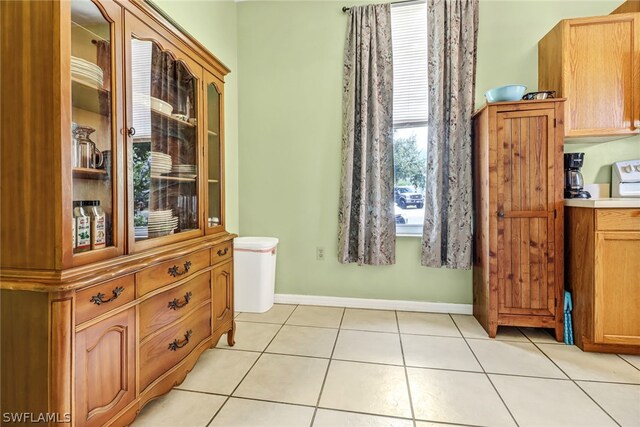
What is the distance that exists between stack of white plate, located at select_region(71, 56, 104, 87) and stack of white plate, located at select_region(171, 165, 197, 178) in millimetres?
594

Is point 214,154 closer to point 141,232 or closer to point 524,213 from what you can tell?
point 141,232

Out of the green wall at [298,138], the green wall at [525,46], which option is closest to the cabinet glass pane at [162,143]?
the green wall at [298,138]

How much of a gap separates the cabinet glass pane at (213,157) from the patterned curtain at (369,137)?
3.92 feet

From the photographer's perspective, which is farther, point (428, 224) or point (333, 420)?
point (428, 224)

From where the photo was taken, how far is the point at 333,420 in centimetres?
138

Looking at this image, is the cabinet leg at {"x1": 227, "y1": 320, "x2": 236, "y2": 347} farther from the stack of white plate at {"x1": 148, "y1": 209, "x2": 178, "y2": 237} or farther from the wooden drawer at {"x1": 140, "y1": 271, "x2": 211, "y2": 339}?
the stack of white plate at {"x1": 148, "y1": 209, "x2": 178, "y2": 237}

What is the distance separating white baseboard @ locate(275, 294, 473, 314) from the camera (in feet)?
9.04


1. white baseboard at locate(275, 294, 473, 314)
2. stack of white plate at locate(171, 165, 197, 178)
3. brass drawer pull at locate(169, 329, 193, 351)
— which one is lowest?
white baseboard at locate(275, 294, 473, 314)

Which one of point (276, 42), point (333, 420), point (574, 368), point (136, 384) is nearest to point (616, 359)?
point (574, 368)

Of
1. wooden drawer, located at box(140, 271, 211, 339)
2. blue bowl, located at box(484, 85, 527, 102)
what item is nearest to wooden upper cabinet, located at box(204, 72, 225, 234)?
wooden drawer, located at box(140, 271, 211, 339)

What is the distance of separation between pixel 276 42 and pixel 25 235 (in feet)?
9.05

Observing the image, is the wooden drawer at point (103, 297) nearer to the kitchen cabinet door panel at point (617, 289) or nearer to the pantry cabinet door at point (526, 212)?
the pantry cabinet door at point (526, 212)

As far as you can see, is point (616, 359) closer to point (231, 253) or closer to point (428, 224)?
point (428, 224)

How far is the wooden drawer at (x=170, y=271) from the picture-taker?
4.29 ft
